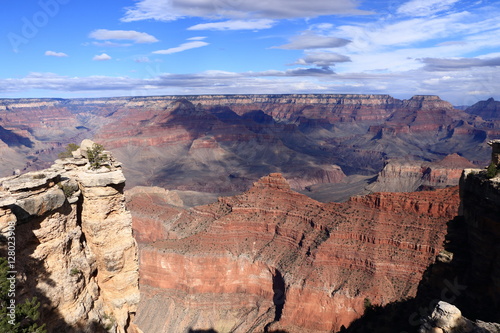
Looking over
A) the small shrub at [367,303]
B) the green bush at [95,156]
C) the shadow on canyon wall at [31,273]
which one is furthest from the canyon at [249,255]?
the green bush at [95,156]

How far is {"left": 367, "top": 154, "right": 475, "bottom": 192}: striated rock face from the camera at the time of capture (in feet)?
Result: 450

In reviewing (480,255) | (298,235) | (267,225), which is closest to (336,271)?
(298,235)

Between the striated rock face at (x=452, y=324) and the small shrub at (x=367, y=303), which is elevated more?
the striated rock face at (x=452, y=324)

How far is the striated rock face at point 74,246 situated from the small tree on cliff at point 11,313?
0.98m

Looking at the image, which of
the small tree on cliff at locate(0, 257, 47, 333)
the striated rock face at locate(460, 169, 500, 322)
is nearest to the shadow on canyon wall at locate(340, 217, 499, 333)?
the striated rock face at locate(460, 169, 500, 322)

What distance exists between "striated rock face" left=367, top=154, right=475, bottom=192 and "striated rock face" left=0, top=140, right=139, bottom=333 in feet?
426

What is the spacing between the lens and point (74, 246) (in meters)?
16.8

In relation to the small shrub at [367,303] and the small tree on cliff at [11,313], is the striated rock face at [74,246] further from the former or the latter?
the small shrub at [367,303]

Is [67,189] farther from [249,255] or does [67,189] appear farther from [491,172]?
[249,255]

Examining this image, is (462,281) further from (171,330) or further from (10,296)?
(171,330)

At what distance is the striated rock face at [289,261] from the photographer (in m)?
42.8

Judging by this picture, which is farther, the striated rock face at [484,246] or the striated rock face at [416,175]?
the striated rock face at [416,175]

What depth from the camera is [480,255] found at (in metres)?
23.1

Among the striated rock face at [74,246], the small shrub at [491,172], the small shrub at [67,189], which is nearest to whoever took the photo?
the striated rock face at [74,246]
